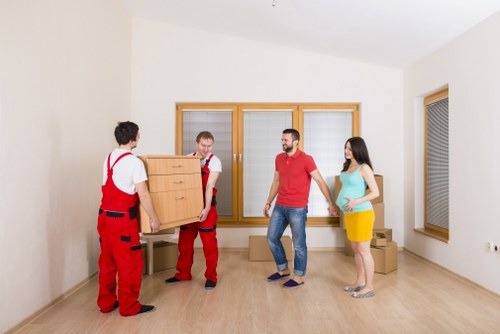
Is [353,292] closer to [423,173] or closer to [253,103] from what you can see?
[423,173]

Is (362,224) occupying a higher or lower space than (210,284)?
higher

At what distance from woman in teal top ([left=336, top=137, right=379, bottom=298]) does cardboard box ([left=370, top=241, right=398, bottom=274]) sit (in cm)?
76

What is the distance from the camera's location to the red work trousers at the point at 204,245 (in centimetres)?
343

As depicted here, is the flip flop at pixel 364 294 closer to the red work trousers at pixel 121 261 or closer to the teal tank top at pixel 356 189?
the teal tank top at pixel 356 189

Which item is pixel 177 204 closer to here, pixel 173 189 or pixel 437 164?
pixel 173 189

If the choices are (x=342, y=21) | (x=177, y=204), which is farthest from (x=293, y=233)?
(x=342, y=21)

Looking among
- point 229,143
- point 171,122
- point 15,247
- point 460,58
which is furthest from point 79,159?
point 460,58

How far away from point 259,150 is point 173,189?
2.39 m

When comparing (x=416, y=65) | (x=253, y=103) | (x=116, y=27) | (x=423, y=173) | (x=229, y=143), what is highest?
(x=116, y=27)

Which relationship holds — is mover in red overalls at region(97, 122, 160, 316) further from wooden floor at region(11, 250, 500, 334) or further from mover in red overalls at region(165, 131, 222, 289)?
mover in red overalls at region(165, 131, 222, 289)

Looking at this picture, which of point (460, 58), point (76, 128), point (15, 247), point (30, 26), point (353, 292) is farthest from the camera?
point (460, 58)

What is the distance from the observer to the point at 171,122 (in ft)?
16.6

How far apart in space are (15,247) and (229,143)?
312cm

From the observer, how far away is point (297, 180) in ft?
11.2
